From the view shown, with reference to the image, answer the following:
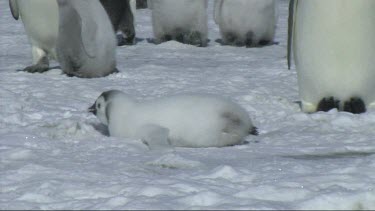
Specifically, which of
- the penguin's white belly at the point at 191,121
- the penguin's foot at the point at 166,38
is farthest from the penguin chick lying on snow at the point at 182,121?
the penguin's foot at the point at 166,38

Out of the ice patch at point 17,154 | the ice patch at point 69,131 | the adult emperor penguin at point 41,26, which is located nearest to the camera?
the ice patch at point 17,154

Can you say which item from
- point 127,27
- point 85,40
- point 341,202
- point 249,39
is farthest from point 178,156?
point 127,27

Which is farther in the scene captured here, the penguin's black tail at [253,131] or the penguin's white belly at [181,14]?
the penguin's white belly at [181,14]

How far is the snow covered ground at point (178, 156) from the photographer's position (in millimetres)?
3600

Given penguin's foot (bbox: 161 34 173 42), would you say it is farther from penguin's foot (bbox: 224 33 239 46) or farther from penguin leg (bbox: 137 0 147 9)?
penguin leg (bbox: 137 0 147 9)

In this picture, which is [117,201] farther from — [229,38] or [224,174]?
[229,38]

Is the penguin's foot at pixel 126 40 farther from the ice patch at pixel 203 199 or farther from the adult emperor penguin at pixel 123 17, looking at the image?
the ice patch at pixel 203 199

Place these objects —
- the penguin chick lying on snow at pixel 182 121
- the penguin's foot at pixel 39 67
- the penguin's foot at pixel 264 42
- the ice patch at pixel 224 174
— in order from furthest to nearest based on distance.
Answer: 1. the penguin's foot at pixel 264 42
2. the penguin's foot at pixel 39 67
3. the penguin chick lying on snow at pixel 182 121
4. the ice patch at pixel 224 174

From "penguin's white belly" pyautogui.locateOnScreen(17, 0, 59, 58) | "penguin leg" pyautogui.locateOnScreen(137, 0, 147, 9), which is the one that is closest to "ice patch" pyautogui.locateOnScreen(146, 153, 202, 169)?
"penguin's white belly" pyautogui.locateOnScreen(17, 0, 59, 58)

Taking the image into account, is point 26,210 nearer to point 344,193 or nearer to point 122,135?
point 344,193

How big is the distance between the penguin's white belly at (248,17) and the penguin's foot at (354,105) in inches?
143

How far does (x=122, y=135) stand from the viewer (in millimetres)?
4871

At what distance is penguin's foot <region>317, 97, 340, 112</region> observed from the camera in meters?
5.87

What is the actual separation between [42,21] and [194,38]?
2.14m
